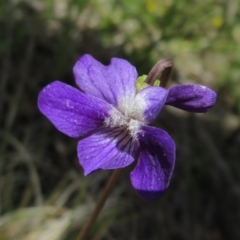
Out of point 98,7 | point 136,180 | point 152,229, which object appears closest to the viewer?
point 136,180

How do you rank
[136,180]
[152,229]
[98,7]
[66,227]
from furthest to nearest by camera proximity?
[98,7] < [152,229] < [66,227] < [136,180]

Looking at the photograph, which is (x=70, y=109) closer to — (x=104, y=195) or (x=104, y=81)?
(x=104, y=81)

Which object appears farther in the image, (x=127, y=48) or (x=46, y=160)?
(x=127, y=48)

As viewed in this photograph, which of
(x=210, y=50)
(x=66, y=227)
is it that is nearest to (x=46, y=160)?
(x=66, y=227)

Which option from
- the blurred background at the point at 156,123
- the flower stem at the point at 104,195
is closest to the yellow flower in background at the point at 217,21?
the blurred background at the point at 156,123

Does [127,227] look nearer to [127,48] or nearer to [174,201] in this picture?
[174,201]

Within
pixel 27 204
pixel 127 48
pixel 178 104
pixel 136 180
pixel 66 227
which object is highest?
pixel 178 104
